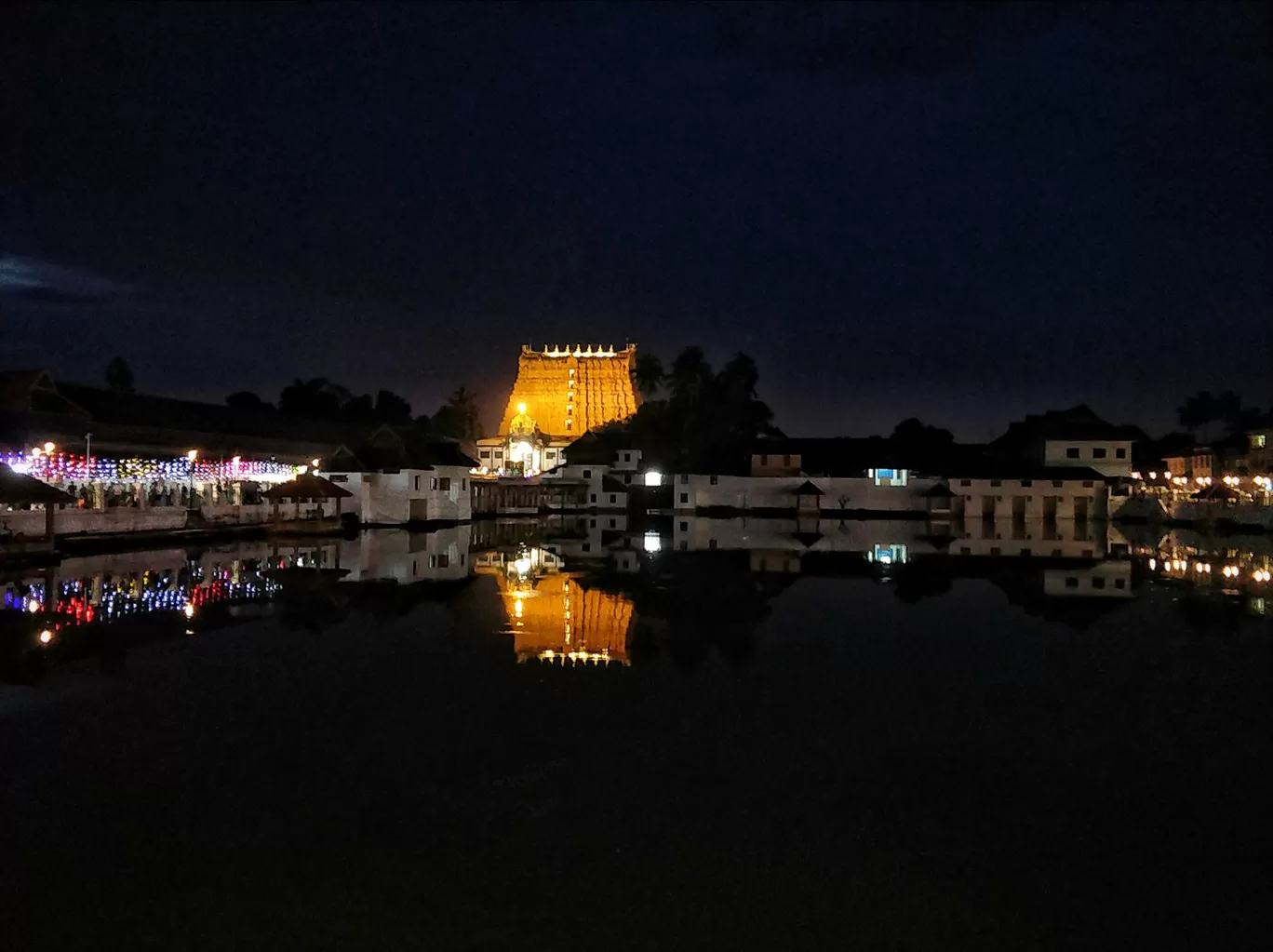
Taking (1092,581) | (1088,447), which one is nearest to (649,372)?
(1088,447)

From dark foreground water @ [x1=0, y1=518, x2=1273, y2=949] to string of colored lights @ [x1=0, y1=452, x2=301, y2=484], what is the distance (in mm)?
12420

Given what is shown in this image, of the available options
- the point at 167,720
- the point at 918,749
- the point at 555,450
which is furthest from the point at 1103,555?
the point at 555,450

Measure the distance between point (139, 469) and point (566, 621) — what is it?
21859mm

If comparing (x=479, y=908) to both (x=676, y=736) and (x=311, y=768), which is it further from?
(x=676, y=736)

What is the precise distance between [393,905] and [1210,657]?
11355 millimetres

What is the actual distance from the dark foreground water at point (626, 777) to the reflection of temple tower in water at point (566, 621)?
0.12 metres

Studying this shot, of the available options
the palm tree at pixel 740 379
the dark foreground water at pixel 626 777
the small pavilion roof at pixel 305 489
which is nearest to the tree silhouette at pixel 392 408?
the palm tree at pixel 740 379

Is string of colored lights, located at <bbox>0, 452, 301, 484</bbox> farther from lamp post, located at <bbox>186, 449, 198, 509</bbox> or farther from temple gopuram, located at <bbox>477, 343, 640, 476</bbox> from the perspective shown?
temple gopuram, located at <bbox>477, 343, 640, 476</bbox>

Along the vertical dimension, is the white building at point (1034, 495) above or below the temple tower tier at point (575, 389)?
below

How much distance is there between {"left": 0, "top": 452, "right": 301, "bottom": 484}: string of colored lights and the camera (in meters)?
27.5

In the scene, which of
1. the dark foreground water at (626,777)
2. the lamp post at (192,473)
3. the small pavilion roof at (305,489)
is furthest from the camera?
the lamp post at (192,473)

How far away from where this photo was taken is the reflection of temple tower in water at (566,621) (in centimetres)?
1263

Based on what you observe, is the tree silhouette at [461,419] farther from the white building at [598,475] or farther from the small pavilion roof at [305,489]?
the small pavilion roof at [305,489]

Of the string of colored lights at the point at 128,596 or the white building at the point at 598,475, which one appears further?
the white building at the point at 598,475
